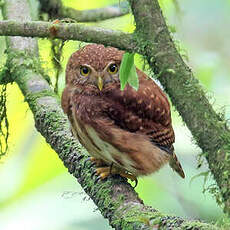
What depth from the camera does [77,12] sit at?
3717 millimetres

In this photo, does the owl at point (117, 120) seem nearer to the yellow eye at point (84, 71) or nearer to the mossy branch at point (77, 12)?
the yellow eye at point (84, 71)

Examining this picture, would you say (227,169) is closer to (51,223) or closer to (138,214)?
(138,214)

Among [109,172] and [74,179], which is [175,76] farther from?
[74,179]

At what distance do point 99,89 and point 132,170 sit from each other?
0.39m

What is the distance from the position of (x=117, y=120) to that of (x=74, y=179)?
2.43 feet

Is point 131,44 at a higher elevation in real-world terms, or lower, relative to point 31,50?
lower

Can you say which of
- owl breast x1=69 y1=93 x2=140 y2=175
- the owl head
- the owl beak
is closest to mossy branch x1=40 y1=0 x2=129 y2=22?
the owl head

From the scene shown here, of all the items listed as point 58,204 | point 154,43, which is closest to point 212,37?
point 58,204

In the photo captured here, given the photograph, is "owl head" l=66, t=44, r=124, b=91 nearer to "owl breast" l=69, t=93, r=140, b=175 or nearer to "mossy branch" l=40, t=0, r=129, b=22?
"owl breast" l=69, t=93, r=140, b=175

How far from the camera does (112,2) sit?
12.6 ft

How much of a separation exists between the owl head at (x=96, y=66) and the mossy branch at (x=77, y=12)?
2.25 ft

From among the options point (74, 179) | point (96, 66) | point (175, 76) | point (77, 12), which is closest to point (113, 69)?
point (96, 66)

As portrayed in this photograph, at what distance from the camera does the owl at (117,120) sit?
2.69 m

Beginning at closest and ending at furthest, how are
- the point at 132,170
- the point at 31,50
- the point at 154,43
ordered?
the point at 154,43, the point at 132,170, the point at 31,50
